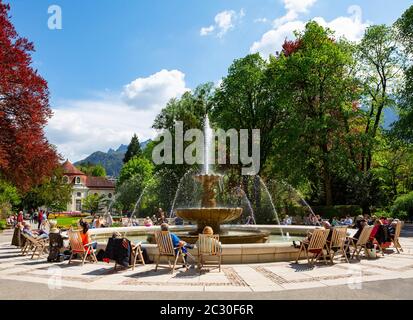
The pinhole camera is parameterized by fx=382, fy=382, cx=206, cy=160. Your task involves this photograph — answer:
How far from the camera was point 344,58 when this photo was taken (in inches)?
1291

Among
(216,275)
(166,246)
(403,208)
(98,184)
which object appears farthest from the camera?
(98,184)

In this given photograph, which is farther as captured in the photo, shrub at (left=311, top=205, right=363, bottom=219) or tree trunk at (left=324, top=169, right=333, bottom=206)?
tree trunk at (left=324, top=169, right=333, bottom=206)

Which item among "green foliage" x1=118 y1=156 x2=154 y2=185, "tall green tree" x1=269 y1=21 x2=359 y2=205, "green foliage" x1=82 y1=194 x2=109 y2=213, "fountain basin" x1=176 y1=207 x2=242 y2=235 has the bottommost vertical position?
"green foliage" x1=82 y1=194 x2=109 y2=213

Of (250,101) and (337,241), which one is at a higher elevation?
(250,101)

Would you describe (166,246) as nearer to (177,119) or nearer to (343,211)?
(343,211)

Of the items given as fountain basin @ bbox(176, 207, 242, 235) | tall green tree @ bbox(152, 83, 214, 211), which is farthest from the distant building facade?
fountain basin @ bbox(176, 207, 242, 235)

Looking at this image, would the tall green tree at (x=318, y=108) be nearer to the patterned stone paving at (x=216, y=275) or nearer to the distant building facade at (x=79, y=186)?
the patterned stone paving at (x=216, y=275)

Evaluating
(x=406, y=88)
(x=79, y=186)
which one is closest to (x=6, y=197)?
(x=406, y=88)

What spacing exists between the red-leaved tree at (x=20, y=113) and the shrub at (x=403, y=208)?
25997 mm

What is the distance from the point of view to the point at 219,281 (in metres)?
8.69

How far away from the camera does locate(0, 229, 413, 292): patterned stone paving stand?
27.1 feet

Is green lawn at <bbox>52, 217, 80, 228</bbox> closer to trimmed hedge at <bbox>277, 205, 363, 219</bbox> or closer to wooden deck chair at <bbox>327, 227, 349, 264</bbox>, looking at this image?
trimmed hedge at <bbox>277, 205, 363, 219</bbox>

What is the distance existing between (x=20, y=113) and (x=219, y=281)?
68.3ft
